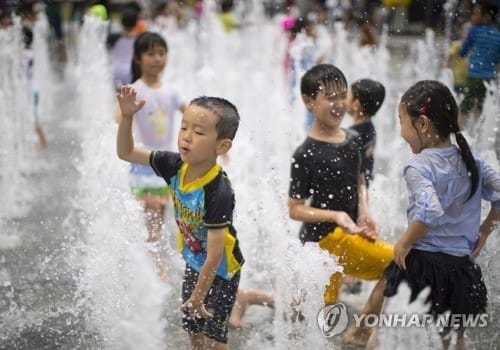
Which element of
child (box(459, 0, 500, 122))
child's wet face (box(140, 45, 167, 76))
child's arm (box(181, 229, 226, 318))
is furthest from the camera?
child (box(459, 0, 500, 122))

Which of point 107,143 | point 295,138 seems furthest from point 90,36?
point 107,143

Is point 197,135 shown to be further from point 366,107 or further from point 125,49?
point 125,49

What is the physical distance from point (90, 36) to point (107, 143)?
5.19 meters

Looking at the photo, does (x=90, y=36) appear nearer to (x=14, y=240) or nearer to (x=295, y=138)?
(x=295, y=138)

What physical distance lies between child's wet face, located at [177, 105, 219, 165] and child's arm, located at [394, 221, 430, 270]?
846mm

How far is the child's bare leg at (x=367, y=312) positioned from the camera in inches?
116

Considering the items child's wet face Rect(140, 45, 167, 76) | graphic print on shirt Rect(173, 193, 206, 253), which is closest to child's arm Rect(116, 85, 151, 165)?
graphic print on shirt Rect(173, 193, 206, 253)

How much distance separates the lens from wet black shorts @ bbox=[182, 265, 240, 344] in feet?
8.73

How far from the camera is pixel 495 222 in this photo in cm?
282

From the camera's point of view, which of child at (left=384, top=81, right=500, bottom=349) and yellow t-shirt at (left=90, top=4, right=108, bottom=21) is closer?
child at (left=384, top=81, right=500, bottom=349)

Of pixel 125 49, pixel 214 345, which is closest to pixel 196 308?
pixel 214 345

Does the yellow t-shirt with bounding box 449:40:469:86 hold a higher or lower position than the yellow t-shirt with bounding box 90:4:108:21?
lower

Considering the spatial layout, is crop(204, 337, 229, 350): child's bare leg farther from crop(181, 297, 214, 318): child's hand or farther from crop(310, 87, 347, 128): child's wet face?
crop(310, 87, 347, 128): child's wet face

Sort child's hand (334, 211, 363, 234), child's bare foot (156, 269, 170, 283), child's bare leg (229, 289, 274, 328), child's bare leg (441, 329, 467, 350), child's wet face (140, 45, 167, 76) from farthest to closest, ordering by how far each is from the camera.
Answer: child's wet face (140, 45, 167, 76), child's bare foot (156, 269, 170, 283), child's bare leg (229, 289, 274, 328), child's hand (334, 211, 363, 234), child's bare leg (441, 329, 467, 350)
